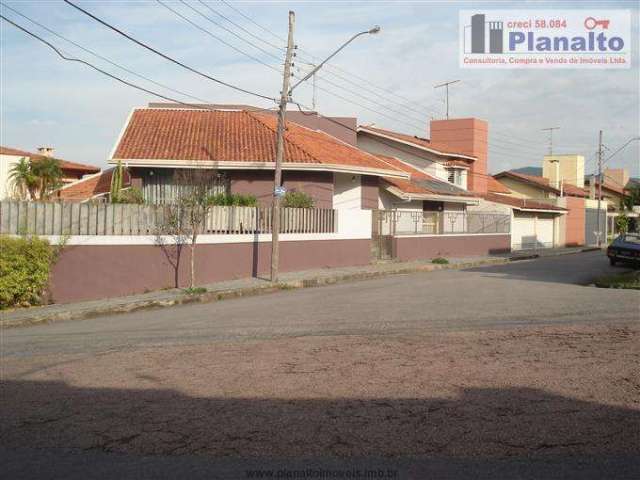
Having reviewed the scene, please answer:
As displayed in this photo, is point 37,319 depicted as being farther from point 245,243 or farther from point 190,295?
point 245,243

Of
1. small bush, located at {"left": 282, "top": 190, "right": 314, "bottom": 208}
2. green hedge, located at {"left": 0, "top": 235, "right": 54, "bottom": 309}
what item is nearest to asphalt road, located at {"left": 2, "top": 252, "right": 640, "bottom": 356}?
green hedge, located at {"left": 0, "top": 235, "right": 54, "bottom": 309}

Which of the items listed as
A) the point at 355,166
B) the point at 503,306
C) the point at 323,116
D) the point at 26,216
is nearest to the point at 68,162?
the point at 323,116

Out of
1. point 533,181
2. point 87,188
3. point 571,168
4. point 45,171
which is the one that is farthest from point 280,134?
point 571,168

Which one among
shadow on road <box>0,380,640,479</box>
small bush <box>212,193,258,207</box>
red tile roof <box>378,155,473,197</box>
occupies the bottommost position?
shadow on road <box>0,380,640,479</box>

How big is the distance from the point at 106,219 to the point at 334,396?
12008 mm

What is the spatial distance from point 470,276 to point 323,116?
46.4ft

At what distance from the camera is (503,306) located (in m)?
13.7

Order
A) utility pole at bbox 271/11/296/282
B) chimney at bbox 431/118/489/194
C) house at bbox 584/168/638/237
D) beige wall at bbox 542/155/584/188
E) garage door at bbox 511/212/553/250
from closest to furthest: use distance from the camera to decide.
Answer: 1. utility pole at bbox 271/11/296/282
2. garage door at bbox 511/212/553/250
3. chimney at bbox 431/118/489/194
4. house at bbox 584/168/638/237
5. beige wall at bbox 542/155/584/188

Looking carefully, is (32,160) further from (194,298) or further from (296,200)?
(194,298)

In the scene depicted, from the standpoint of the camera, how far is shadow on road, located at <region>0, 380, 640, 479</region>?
508 centimetres

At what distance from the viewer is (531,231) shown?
46938mm

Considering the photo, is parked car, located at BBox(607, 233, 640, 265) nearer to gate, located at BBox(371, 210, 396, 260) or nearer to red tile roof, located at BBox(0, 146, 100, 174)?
gate, located at BBox(371, 210, 396, 260)

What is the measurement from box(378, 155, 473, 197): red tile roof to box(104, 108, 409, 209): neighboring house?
2858mm

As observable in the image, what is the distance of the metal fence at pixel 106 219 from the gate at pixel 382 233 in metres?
7.53
